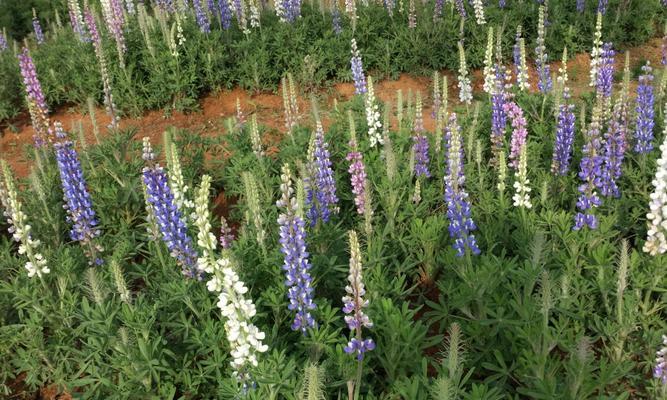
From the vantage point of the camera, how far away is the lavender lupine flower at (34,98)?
6227mm

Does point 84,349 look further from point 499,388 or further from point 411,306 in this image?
point 499,388

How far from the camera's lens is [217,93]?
9.77 meters

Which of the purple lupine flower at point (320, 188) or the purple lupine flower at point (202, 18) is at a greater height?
the purple lupine flower at point (202, 18)

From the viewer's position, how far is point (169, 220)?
425cm

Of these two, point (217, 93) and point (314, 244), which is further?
point (217, 93)

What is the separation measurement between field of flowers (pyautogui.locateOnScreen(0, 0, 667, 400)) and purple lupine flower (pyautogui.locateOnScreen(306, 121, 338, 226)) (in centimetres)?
3

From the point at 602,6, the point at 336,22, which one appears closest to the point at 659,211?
the point at 336,22

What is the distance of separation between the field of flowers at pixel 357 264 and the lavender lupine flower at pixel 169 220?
0.6 inches

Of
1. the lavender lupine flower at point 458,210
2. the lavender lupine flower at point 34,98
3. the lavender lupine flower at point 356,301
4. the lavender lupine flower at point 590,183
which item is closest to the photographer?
the lavender lupine flower at point 356,301

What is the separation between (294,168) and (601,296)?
10.5 feet

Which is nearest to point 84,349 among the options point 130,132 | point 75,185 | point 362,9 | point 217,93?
point 75,185

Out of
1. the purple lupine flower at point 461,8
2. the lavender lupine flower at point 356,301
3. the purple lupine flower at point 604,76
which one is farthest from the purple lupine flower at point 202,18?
the lavender lupine flower at point 356,301

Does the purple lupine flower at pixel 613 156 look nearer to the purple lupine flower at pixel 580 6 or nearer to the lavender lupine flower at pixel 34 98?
the lavender lupine flower at pixel 34 98

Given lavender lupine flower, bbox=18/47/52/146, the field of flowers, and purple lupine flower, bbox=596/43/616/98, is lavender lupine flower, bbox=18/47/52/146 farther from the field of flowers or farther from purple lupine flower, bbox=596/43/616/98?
purple lupine flower, bbox=596/43/616/98
